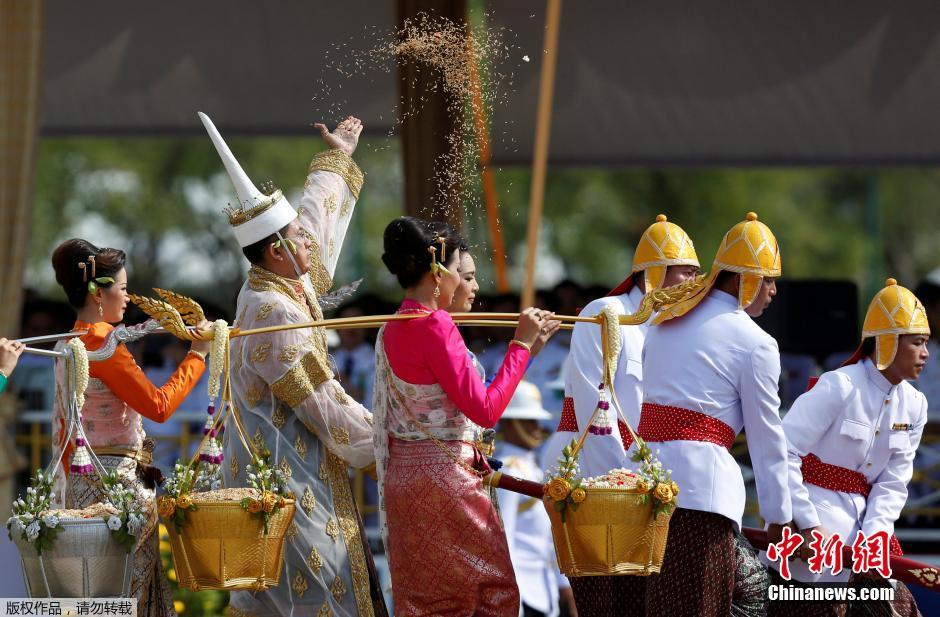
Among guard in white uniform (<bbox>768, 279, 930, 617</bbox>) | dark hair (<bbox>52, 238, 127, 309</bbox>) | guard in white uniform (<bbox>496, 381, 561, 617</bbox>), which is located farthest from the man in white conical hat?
guard in white uniform (<bbox>496, 381, 561, 617</bbox>)

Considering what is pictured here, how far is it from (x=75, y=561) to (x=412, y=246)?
4.56 ft

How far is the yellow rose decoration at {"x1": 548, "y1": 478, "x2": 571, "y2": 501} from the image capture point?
14.5 feet

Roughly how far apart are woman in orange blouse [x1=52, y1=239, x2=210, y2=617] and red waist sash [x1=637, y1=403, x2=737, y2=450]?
4.82 feet

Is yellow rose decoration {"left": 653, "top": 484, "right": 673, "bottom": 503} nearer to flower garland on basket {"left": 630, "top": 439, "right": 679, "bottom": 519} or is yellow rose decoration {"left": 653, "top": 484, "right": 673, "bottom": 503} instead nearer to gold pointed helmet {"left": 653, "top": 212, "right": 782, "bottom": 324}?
flower garland on basket {"left": 630, "top": 439, "right": 679, "bottom": 519}

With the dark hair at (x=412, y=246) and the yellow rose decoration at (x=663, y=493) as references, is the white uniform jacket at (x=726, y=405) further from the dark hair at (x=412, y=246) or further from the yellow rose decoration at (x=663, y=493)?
the dark hair at (x=412, y=246)

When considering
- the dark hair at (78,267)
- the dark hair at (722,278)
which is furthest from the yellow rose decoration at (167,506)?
the dark hair at (722,278)

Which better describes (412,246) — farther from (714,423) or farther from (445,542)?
(714,423)

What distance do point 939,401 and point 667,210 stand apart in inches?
548

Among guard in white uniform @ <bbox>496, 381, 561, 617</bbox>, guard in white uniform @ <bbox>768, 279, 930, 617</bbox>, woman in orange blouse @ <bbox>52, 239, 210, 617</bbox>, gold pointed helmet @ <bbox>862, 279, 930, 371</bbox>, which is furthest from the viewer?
guard in white uniform @ <bbox>496, 381, 561, 617</bbox>

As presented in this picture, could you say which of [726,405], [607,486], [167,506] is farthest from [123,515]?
[726,405]

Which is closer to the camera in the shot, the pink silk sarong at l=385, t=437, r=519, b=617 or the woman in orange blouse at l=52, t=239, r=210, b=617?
the pink silk sarong at l=385, t=437, r=519, b=617

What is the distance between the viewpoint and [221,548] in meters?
4.46

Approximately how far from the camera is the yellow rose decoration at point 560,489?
4418mm

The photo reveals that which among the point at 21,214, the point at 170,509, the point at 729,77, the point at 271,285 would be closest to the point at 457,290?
the point at 271,285
